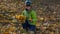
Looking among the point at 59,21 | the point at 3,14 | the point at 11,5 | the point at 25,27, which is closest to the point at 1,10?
the point at 3,14

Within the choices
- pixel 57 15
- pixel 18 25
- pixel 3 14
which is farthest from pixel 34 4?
pixel 18 25

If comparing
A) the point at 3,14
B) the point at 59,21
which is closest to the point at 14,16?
the point at 3,14

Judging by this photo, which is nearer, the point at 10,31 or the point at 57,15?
the point at 10,31

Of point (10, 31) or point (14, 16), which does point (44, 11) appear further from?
point (10, 31)

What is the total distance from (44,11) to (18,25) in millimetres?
3188

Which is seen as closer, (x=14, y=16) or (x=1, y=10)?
Answer: (x=14, y=16)

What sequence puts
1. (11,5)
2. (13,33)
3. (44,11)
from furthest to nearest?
(11,5)
(44,11)
(13,33)

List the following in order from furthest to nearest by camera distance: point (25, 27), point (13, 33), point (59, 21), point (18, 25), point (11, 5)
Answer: point (11, 5) → point (59, 21) → point (18, 25) → point (13, 33) → point (25, 27)

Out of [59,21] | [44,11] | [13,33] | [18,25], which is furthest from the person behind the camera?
[44,11]

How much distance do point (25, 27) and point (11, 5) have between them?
19.3 feet

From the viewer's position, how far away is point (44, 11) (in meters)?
12.9

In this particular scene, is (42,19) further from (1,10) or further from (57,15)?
(1,10)

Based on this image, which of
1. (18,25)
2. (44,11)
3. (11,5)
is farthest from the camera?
(11,5)

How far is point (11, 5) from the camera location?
14.0 m
